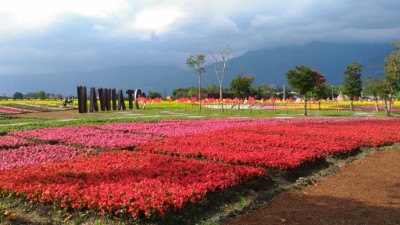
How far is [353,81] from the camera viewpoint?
147ft

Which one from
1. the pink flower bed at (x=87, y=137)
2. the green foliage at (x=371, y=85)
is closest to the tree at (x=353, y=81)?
the green foliage at (x=371, y=85)

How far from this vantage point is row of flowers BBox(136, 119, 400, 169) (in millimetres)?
11974

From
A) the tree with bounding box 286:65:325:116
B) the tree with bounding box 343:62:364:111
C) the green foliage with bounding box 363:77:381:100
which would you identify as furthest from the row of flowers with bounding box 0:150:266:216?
the green foliage with bounding box 363:77:381:100

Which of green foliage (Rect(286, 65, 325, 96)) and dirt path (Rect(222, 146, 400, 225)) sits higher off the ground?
green foliage (Rect(286, 65, 325, 96))

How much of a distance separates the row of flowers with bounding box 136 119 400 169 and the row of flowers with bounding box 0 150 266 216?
4.68 ft

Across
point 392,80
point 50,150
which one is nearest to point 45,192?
point 50,150

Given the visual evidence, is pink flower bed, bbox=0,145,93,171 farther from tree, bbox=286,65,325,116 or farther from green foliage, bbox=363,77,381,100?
green foliage, bbox=363,77,381,100

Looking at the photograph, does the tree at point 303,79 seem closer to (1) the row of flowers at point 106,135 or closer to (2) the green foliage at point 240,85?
(2) the green foliage at point 240,85

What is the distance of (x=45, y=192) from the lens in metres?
7.84

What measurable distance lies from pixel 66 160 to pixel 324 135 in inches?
440

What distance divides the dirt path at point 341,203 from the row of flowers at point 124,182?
4.13 feet

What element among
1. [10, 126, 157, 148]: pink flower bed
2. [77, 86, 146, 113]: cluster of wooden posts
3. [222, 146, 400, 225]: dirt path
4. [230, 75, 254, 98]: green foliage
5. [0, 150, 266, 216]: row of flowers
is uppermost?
[230, 75, 254, 98]: green foliage

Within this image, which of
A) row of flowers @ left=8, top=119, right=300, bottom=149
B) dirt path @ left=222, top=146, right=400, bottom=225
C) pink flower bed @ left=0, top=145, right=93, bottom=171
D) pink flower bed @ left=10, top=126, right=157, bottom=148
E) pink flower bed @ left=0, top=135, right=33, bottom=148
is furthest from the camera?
row of flowers @ left=8, top=119, right=300, bottom=149

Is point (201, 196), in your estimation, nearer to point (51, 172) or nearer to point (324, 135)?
point (51, 172)
